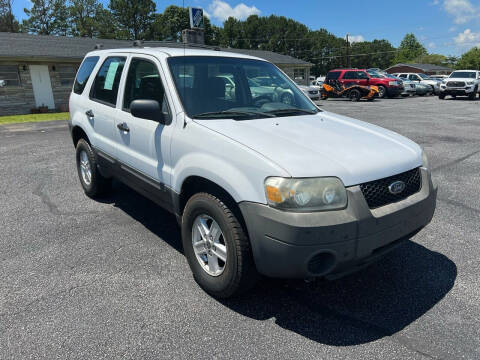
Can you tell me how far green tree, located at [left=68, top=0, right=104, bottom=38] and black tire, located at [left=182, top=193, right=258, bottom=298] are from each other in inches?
2541

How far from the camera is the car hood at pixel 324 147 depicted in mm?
2326

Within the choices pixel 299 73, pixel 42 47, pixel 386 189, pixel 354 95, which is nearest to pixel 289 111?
pixel 386 189

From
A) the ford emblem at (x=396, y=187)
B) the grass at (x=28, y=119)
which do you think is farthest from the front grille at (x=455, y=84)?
the ford emblem at (x=396, y=187)

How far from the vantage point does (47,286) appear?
2992mm

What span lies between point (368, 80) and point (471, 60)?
10734cm

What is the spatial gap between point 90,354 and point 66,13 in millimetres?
67619

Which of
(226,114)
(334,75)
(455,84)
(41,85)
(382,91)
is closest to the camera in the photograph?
(226,114)

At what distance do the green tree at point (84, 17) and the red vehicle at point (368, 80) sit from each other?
4798 cm

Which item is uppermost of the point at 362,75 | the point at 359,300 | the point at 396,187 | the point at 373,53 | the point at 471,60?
the point at 373,53

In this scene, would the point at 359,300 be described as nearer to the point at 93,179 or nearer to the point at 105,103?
the point at 105,103

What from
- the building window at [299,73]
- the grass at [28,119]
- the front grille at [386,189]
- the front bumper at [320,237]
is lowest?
the grass at [28,119]

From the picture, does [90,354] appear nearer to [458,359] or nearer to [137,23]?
[458,359]

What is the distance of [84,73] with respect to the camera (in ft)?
16.3

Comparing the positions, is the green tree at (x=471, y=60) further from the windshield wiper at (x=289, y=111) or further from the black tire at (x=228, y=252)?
the black tire at (x=228, y=252)
